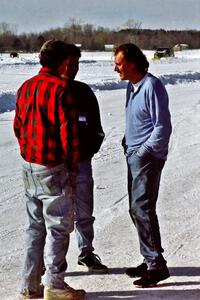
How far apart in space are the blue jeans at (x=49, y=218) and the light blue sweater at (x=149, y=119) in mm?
641

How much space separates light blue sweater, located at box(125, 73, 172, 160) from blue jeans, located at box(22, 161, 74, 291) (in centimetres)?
64

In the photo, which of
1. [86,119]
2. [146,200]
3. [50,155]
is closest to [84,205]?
[146,200]

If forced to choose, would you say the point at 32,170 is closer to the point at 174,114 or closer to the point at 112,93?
the point at 174,114

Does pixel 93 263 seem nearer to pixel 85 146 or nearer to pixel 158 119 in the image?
pixel 85 146

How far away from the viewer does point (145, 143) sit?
13.9 ft

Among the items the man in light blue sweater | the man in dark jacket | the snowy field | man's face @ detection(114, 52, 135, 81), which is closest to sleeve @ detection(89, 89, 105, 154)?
the man in dark jacket

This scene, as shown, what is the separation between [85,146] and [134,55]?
74cm

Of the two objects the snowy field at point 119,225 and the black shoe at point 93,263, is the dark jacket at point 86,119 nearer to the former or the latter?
the black shoe at point 93,263

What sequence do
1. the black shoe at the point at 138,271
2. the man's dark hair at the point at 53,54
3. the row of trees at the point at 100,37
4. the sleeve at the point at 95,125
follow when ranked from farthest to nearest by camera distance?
the row of trees at the point at 100,37
the black shoe at the point at 138,271
the sleeve at the point at 95,125
the man's dark hair at the point at 53,54

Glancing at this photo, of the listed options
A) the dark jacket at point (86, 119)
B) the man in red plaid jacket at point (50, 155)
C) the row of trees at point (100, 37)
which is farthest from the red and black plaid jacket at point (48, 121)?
the row of trees at point (100, 37)

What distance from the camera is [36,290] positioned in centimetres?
418

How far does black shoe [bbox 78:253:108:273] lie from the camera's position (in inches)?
189

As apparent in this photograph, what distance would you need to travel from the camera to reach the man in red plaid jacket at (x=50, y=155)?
3754mm

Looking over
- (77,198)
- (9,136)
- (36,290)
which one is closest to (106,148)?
(9,136)
